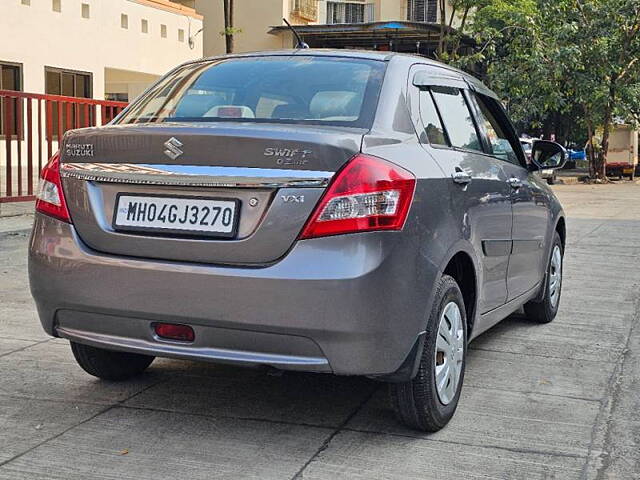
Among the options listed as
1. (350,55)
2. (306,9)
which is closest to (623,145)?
(306,9)

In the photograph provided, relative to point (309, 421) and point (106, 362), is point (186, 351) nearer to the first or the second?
point (309, 421)

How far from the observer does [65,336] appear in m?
4.13

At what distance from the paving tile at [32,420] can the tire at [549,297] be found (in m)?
3.26

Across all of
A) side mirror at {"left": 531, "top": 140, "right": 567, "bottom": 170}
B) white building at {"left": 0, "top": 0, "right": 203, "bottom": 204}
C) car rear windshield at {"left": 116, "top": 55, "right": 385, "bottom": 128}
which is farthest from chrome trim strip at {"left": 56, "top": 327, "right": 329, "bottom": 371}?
white building at {"left": 0, "top": 0, "right": 203, "bottom": 204}

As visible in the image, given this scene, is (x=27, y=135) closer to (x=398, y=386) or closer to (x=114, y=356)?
(x=114, y=356)

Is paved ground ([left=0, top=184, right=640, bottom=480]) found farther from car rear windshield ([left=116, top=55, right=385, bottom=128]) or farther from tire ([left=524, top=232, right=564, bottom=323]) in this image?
car rear windshield ([left=116, top=55, right=385, bottom=128])

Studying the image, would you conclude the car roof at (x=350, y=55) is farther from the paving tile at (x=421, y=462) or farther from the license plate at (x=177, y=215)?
the paving tile at (x=421, y=462)

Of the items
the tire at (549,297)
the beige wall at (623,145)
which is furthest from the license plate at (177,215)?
the beige wall at (623,145)

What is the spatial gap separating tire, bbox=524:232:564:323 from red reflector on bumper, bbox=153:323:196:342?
322 cm

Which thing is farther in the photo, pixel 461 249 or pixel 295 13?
pixel 295 13

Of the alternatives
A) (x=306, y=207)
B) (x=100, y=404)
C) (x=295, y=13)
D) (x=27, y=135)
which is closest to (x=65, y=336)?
(x=100, y=404)

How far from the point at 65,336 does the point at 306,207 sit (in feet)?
4.06

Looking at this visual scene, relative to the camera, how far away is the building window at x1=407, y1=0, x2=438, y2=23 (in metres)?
56.1

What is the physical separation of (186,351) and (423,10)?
179 feet
